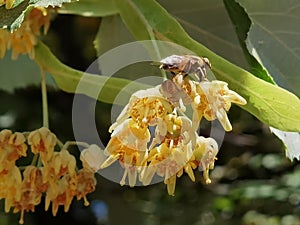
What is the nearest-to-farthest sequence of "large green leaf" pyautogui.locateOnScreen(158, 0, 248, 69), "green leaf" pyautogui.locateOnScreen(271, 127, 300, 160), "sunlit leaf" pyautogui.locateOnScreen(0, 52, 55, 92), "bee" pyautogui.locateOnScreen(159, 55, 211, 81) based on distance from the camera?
"bee" pyautogui.locateOnScreen(159, 55, 211, 81) < "green leaf" pyautogui.locateOnScreen(271, 127, 300, 160) < "large green leaf" pyautogui.locateOnScreen(158, 0, 248, 69) < "sunlit leaf" pyautogui.locateOnScreen(0, 52, 55, 92)

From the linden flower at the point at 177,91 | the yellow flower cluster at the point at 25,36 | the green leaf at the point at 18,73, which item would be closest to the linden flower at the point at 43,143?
the yellow flower cluster at the point at 25,36

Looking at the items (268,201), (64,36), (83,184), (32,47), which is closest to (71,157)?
(83,184)

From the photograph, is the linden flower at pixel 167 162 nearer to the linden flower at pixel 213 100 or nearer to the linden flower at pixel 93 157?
the linden flower at pixel 213 100

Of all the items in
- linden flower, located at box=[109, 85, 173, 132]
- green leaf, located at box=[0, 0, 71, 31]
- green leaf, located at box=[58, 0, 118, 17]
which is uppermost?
green leaf, located at box=[0, 0, 71, 31]

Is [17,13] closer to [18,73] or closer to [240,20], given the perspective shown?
[240,20]

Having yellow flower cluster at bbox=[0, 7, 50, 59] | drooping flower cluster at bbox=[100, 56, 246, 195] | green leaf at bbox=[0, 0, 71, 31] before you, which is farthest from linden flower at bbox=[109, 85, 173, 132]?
yellow flower cluster at bbox=[0, 7, 50, 59]

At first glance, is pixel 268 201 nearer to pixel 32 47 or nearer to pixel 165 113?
pixel 32 47

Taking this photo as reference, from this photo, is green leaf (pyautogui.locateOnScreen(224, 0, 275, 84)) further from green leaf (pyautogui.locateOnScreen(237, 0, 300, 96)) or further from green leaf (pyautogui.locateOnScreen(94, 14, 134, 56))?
green leaf (pyautogui.locateOnScreen(94, 14, 134, 56))
